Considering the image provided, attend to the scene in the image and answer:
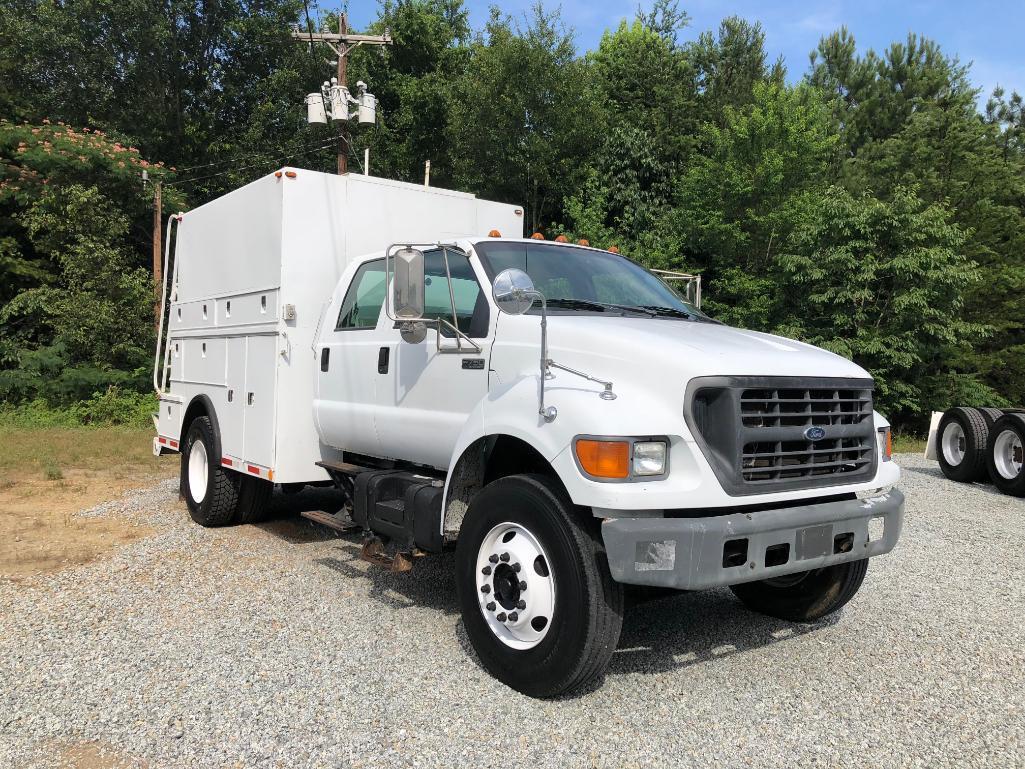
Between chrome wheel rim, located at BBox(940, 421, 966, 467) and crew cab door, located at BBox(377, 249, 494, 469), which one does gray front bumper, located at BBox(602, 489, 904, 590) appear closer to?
crew cab door, located at BBox(377, 249, 494, 469)

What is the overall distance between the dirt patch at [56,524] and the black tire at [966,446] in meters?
10.1

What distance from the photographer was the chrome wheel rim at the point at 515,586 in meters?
3.78

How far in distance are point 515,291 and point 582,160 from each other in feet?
80.2

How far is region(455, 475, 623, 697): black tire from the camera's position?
11.6ft

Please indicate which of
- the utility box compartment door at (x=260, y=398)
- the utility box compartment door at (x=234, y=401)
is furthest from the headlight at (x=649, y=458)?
the utility box compartment door at (x=234, y=401)

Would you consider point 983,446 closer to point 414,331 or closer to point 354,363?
point 354,363

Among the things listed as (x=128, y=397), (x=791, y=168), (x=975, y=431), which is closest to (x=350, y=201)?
(x=975, y=431)

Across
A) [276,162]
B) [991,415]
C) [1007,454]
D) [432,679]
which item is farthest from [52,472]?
[276,162]

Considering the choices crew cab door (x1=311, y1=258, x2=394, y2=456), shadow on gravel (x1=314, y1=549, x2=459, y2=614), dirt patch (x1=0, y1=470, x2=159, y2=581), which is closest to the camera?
shadow on gravel (x1=314, y1=549, x2=459, y2=614)

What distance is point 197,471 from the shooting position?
767cm

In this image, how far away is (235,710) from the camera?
3.68 m

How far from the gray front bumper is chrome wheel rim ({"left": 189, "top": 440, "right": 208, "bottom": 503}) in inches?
205

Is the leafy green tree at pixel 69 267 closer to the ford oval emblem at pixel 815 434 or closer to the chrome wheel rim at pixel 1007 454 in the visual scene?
the chrome wheel rim at pixel 1007 454

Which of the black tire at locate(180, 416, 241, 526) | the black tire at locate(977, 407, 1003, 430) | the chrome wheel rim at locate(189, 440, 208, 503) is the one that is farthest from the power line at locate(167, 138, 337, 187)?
the black tire at locate(977, 407, 1003, 430)
